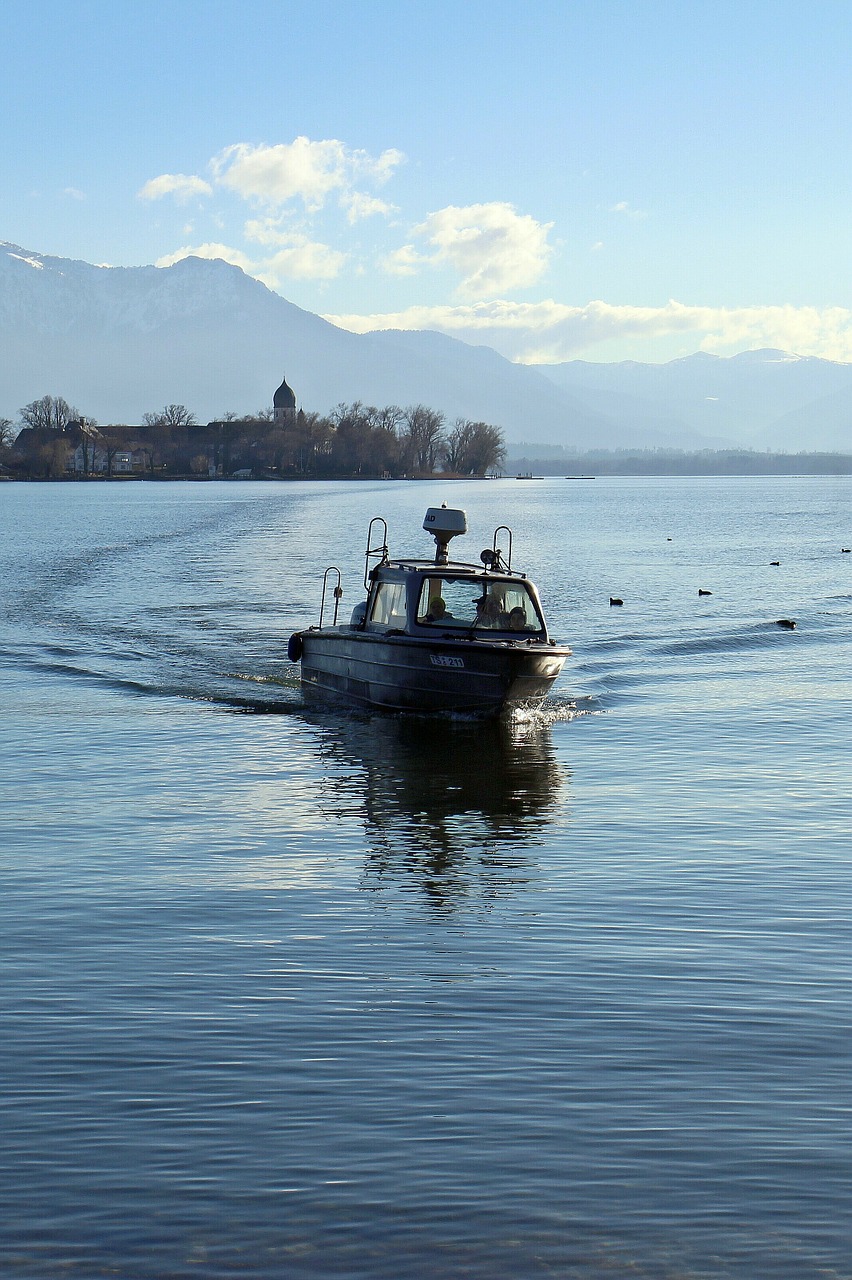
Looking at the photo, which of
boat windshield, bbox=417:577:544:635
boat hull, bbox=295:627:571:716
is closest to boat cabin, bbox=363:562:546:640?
boat windshield, bbox=417:577:544:635

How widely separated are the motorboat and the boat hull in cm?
2

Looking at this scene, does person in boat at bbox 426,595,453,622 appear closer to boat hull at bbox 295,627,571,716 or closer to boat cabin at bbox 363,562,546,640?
boat cabin at bbox 363,562,546,640

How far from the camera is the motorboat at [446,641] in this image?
2483 centimetres

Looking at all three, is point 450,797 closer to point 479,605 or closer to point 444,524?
point 479,605

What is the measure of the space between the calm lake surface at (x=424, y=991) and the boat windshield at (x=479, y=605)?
1898 mm

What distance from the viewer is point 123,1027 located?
10.3 metres

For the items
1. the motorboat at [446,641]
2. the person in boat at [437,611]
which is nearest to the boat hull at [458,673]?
the motorboat at [446,641]

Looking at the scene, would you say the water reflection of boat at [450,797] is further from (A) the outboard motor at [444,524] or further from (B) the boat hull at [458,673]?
(A) the outboard motor at [444,524]

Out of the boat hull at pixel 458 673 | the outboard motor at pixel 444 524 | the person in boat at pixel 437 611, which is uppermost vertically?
the outboard motor at pixel 444 524

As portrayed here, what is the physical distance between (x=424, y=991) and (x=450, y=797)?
8659mm

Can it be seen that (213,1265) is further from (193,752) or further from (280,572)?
(280,572)

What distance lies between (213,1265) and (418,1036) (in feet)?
10.9

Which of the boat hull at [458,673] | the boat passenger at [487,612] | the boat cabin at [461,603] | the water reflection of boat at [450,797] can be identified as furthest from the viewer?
the boat passenger at [487,612]

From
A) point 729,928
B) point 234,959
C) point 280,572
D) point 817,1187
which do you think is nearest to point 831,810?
point 729,928
